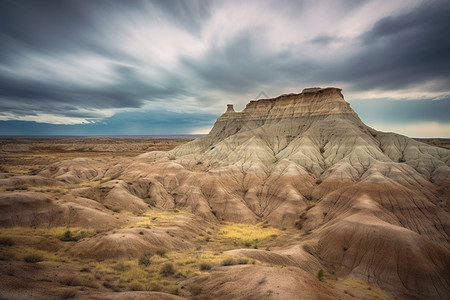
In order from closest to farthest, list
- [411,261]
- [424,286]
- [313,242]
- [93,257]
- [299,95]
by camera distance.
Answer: [93,257] → [424,286] → [411,261] → [313,242] → [299,95]

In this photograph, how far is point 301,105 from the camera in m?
87.8

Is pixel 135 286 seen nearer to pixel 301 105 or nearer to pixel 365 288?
pixel 365 288

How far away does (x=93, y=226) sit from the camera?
32281 millimetres

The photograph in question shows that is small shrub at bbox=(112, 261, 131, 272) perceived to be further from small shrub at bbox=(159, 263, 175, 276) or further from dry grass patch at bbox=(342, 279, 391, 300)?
dry grass patch at bbox=(342, 279, 391, 300)

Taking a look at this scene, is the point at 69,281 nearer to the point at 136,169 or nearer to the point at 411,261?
the point at 411,261

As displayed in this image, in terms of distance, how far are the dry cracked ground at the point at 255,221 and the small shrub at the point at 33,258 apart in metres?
0.14

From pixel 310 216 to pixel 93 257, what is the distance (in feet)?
135

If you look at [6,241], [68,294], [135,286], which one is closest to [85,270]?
[135,286]

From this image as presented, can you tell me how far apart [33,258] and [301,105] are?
88.5 m

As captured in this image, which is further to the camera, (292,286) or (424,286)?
(424,286)

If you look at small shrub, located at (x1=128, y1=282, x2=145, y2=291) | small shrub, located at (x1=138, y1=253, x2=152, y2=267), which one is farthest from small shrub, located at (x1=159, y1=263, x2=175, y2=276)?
small shrub, located at (x1=128, y1=282, x2=145, y2=291)

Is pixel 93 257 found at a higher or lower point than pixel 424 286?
higher

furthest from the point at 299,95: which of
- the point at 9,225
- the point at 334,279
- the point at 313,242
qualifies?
the point at 9,225

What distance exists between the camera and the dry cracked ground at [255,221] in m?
17.4
